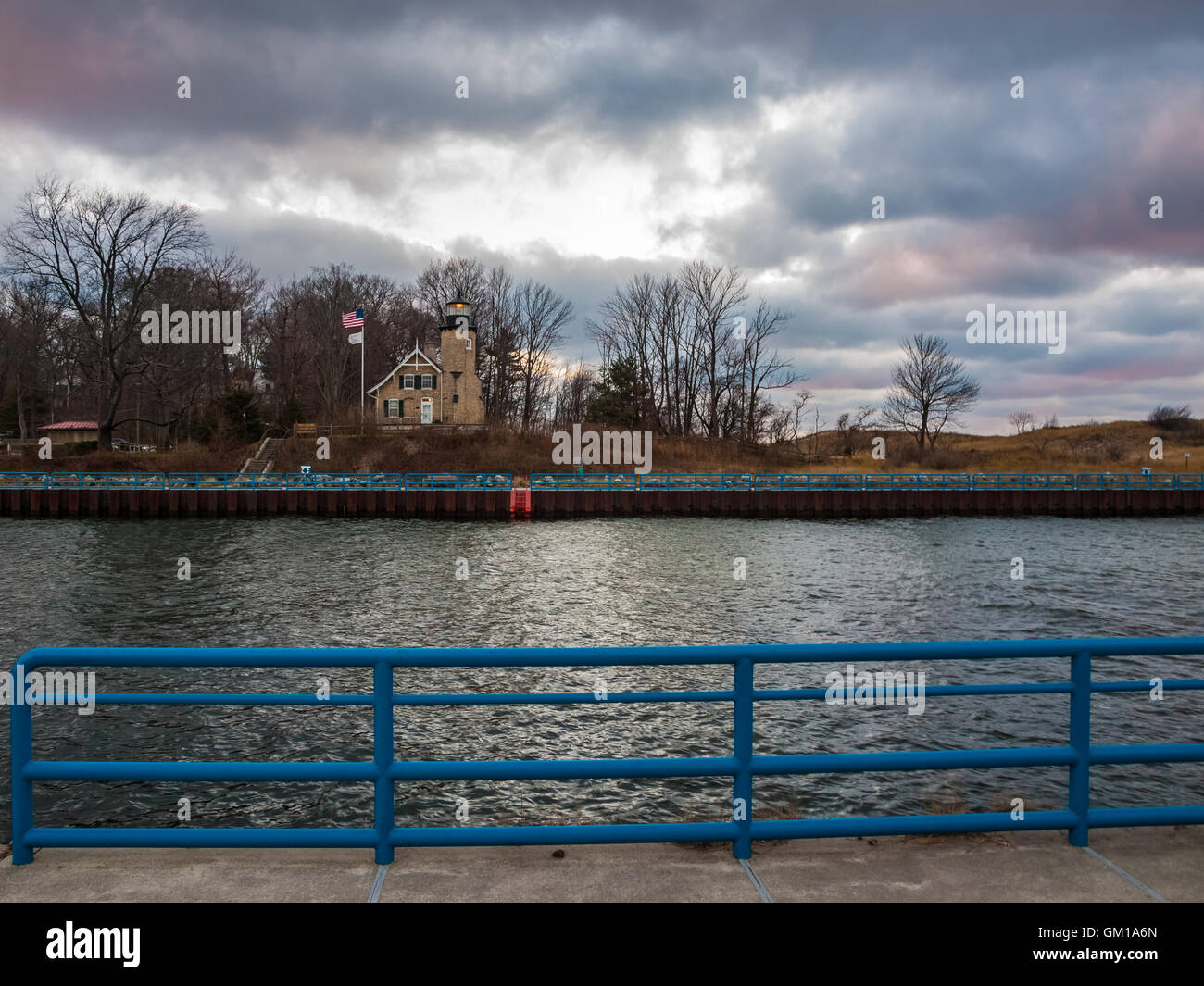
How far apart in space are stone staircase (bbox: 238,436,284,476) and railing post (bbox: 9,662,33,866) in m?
66.0

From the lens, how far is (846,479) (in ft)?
211

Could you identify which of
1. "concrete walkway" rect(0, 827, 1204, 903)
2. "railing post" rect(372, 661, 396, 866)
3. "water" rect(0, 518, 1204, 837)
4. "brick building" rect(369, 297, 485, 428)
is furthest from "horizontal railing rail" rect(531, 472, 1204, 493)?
"railing post" rect(372, 661, 396, 866)

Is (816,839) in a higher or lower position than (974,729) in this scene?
higher

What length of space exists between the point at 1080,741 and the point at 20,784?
5.88 m

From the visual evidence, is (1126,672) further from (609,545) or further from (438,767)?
(609,545)

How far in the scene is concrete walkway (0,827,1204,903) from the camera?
167 inches

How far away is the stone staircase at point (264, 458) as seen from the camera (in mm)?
67125

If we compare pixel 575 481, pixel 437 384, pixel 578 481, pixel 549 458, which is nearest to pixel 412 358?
pixel 437 384

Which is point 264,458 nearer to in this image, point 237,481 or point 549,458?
point 237,481

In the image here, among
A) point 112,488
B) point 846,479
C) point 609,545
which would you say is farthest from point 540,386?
point 609,545

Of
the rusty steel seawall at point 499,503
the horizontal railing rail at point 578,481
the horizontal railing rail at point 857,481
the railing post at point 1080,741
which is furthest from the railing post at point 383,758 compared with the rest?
the horizontal railing rail at point 857,481

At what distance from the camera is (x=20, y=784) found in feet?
14.8

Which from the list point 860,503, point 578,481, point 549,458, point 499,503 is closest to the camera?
point 499,503

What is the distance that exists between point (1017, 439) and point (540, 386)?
243 feet
